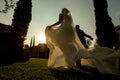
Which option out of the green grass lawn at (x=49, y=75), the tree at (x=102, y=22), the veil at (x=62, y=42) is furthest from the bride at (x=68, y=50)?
the tree at (x=102, y=22)

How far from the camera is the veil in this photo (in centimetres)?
890

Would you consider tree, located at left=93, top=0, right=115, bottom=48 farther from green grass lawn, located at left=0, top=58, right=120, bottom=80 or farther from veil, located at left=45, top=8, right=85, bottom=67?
green grass lawn, located at left=0, top=58, right=120, bottom=80

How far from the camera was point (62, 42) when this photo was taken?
360 inches

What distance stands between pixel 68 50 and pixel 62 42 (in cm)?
59

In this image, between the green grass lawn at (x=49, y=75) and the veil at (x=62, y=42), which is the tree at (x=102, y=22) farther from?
the green grass lawn at (x=49, y=75)

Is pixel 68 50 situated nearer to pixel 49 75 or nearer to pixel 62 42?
pixel 62 42

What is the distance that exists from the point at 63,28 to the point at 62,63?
1.67m

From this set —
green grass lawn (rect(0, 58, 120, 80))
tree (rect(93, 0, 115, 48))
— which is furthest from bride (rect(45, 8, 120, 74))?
tree (rect(93, 0, 115, 48))

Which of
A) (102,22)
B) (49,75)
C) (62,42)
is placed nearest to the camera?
(49,75)

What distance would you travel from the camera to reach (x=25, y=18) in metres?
26.2

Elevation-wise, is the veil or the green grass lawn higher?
the veil

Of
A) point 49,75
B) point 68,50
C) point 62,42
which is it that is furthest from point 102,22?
point 49,75

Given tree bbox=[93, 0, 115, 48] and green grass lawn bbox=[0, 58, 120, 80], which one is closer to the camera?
green grass lawn bbox=[0, 58, 120, 80]

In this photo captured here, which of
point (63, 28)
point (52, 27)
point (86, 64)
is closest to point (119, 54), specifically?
point (86, 64)
